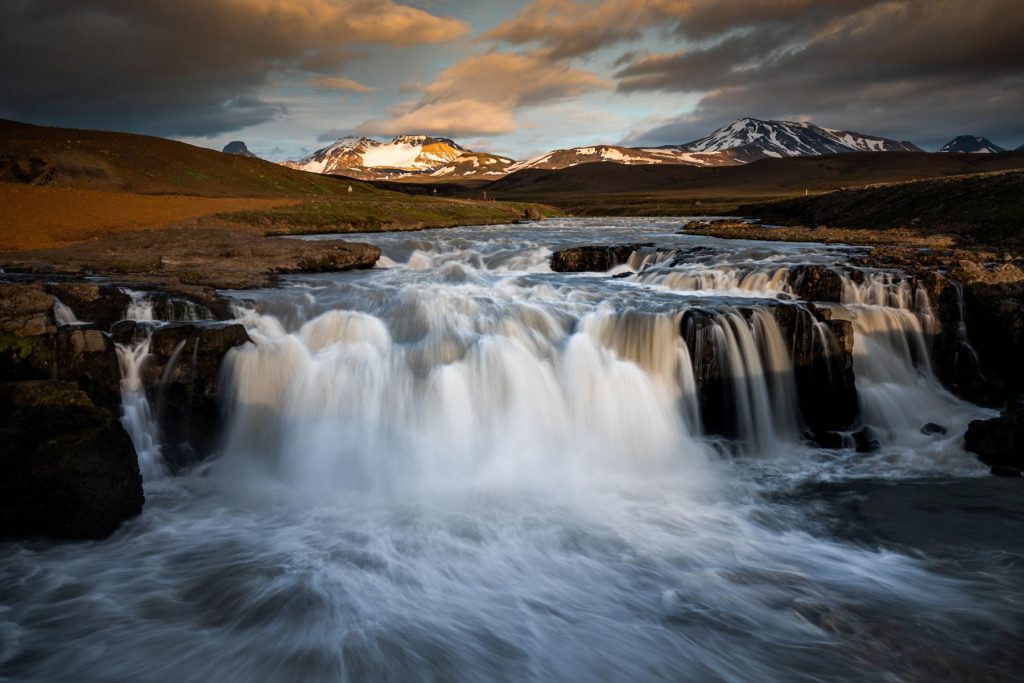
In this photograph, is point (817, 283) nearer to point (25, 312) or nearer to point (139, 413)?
point (139, 413)

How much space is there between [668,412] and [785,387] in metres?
2.68

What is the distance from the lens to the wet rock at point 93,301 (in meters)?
11.5

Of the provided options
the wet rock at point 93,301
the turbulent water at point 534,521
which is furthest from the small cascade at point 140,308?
the turbulent water at point 534,521

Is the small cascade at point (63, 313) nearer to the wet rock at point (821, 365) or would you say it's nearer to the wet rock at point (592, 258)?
the wet rock at point (821, 365)

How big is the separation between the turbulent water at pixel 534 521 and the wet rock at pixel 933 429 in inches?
4.5

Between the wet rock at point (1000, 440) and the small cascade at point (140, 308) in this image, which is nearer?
the wet rock at point (1000, 440)

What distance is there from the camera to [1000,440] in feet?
34.4

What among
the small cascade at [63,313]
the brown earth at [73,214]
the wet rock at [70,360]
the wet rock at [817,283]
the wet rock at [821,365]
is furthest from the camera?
the brown earth at [73,214]

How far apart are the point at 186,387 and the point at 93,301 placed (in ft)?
9.48

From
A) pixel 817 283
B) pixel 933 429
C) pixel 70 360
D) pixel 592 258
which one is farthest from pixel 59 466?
pixel 592 258

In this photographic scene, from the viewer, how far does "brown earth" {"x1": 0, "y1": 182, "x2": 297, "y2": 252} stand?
24147mm

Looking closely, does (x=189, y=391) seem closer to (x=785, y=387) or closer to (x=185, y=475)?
(x=185, y=475)

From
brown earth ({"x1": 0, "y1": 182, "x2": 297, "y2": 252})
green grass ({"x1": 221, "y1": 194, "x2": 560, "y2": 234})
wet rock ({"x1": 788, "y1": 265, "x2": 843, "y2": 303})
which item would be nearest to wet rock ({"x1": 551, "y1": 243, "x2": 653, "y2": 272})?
wet rock ({"x1": 788, "y1": 265, "x2": 843, "y2": 303})

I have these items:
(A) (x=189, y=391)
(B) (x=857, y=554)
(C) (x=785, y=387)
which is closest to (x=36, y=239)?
(A) (x=189, y=391)
